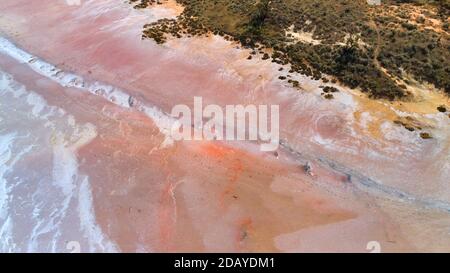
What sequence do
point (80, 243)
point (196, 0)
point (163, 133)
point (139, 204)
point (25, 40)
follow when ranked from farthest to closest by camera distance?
point (196, 0) → point (25, 40) → point (163, 133) → point (139, 204) → point (80, 243)

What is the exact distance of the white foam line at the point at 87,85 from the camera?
2656 cm

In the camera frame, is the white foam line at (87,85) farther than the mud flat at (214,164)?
Yes

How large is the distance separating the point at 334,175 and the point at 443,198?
5.46 metres

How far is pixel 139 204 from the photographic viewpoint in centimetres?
2133

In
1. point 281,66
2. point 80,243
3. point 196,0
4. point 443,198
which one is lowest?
point 80,243

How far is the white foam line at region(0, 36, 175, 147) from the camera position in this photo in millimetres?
26562

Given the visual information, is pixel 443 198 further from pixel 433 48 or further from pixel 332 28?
pixel 332 28

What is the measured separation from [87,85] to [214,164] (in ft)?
42.7

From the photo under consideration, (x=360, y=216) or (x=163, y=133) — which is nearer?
(x=360, y=216)

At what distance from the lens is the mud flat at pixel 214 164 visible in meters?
19.8

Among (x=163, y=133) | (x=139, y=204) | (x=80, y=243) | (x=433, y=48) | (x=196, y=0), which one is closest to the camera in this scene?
(x=80, y=243)

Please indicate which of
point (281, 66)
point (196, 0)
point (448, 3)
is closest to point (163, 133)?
point (281, 66)

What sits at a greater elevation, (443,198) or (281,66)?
(281,66)

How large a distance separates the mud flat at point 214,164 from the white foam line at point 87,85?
115 mm
